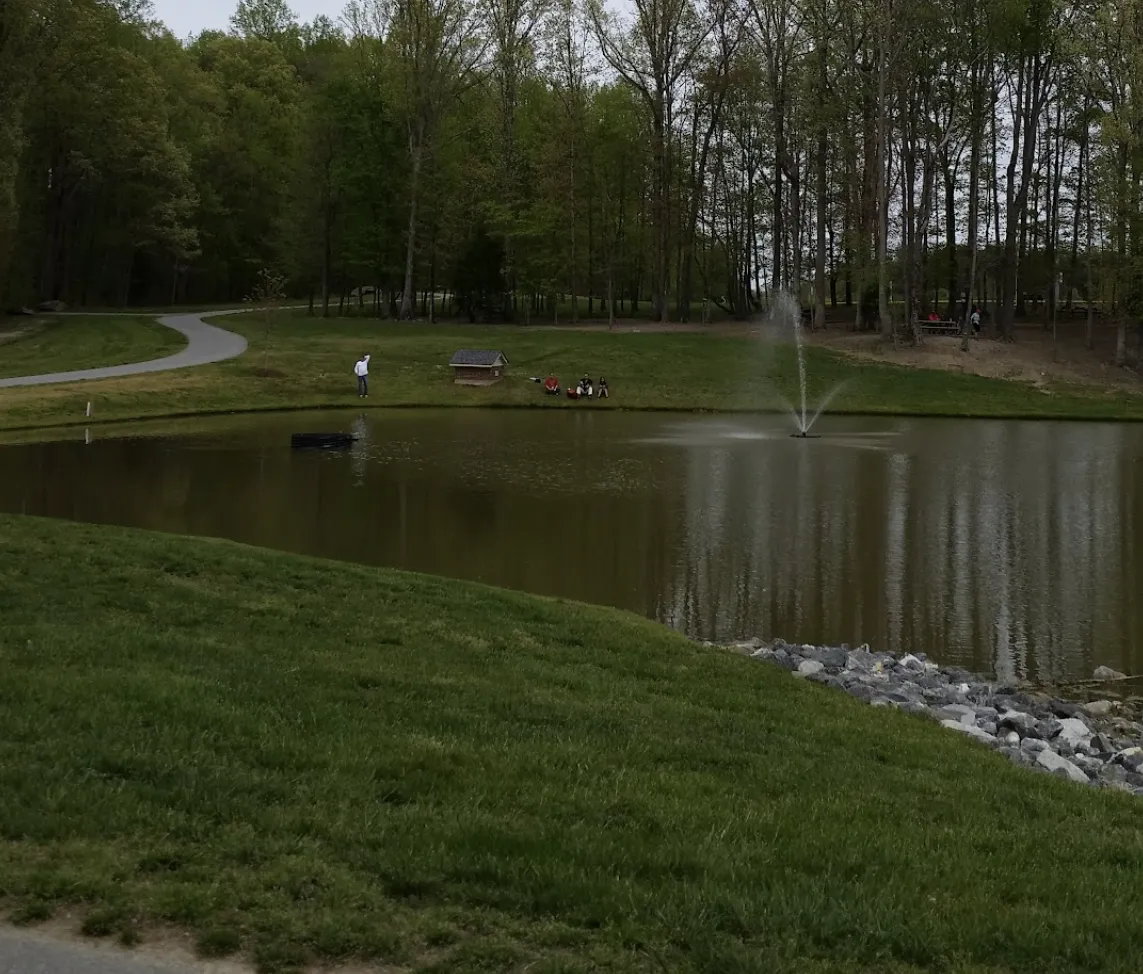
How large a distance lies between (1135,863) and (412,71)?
54890mm

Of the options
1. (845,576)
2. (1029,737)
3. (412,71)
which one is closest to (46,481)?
(845,576)

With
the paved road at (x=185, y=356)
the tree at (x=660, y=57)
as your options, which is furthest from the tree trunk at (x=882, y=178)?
the paved road at (x=185, y=356)

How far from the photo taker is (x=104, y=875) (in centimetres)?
443

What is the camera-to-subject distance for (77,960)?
154 inches

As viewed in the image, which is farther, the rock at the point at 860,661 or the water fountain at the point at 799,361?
the water fountain at the point at 799,361

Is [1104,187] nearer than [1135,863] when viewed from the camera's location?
No

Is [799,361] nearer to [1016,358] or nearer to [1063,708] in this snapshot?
[1016,358]

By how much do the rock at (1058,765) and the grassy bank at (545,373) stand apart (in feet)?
97.3

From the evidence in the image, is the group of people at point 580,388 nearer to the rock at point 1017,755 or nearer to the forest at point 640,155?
the forest at point 640,155

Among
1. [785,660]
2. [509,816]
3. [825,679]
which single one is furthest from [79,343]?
[509,816]

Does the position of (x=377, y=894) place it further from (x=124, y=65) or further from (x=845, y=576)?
(x=124, y=65)

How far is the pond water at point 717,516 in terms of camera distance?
44.6ft

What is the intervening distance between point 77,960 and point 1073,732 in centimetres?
824

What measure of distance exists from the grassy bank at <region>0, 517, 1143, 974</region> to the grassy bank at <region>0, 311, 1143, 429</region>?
27525 millimetres
